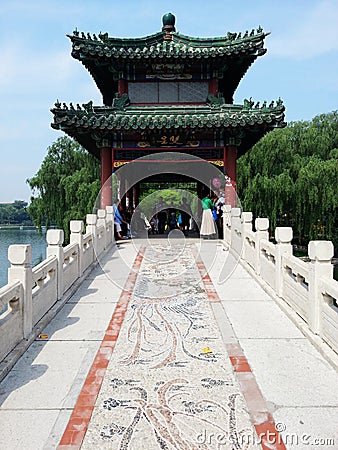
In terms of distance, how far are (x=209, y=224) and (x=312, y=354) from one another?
27.9ft

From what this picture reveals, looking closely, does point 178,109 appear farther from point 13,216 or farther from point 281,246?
point 13,216

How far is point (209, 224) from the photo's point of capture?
43.4ft

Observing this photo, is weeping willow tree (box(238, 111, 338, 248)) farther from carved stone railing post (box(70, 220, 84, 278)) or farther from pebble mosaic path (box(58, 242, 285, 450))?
pebble mosaic path (box(58, 242, 285, 450))

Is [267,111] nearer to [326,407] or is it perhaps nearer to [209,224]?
[209,224]

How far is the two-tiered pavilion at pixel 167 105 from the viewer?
39.6 feet

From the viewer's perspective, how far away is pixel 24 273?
5.15 meters

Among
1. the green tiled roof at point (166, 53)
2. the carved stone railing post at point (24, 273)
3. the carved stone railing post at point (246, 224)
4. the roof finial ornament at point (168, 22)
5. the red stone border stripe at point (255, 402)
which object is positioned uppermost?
the roof finial ornament at point (168, 22)

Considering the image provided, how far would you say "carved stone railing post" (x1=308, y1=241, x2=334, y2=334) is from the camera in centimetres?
519

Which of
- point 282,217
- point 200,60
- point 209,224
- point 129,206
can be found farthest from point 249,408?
point 282,217

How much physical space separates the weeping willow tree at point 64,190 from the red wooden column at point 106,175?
1009 cm

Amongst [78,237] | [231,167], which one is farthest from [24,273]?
[231,167]

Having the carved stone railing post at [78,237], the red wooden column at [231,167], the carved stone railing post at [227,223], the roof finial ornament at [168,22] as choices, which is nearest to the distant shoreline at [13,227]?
the roof finial ornament at [168,22]

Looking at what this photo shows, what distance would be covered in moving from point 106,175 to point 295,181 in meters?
11.6

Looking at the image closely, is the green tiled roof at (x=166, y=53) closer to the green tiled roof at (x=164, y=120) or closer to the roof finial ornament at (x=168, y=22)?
the roof finial ornament at (x=168, y=22)
